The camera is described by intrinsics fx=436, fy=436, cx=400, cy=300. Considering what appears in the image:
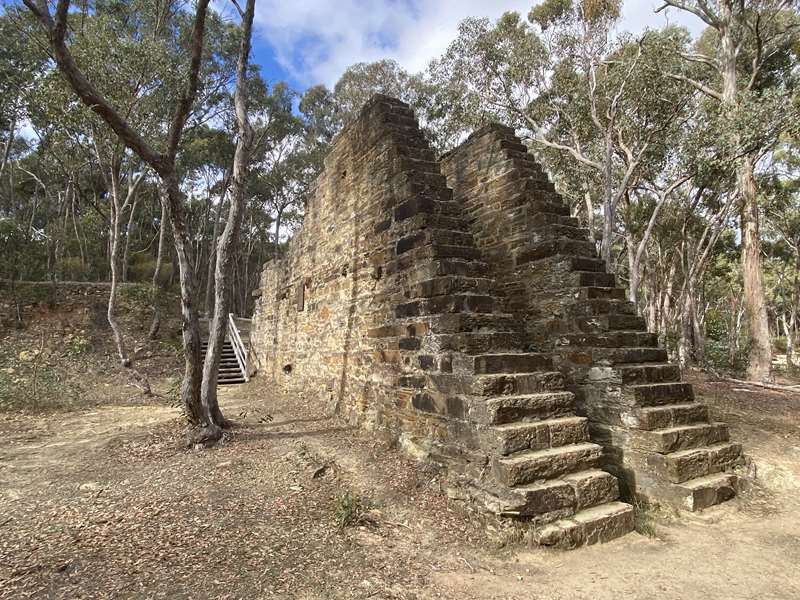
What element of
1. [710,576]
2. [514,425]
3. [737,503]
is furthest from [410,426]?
Answer: [737,503]

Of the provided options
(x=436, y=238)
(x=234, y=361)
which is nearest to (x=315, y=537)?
(x=436, y=238)

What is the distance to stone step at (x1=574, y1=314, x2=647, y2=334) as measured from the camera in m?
5.13

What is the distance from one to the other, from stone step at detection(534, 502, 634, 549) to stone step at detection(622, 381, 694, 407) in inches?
49.8

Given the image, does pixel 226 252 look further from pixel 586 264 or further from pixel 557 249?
pixel 586 264

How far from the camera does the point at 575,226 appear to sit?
19.3 ft

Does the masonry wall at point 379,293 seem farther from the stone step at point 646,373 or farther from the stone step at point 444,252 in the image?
the stone step at point 646,373

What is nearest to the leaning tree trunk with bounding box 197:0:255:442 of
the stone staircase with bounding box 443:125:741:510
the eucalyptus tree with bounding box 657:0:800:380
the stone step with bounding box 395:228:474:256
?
the stone step with bounding box 395:228:474:256

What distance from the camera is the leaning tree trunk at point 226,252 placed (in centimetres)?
661

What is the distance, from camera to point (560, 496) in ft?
12.0

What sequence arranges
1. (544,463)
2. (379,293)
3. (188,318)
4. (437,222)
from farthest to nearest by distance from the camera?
(188,318) → (379,293) → (437,222) → (544,463)

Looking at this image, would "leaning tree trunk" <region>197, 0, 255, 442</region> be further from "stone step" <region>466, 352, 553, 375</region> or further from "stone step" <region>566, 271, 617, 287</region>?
"stone step" <region>566, 271, 617, 287</region>

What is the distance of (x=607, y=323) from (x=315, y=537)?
3.87 meters

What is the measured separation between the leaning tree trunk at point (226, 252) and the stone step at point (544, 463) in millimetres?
4381

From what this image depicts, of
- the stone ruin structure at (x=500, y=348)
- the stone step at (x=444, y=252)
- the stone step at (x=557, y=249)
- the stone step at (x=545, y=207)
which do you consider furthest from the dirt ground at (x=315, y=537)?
the stone step at (x=545, y=207)
